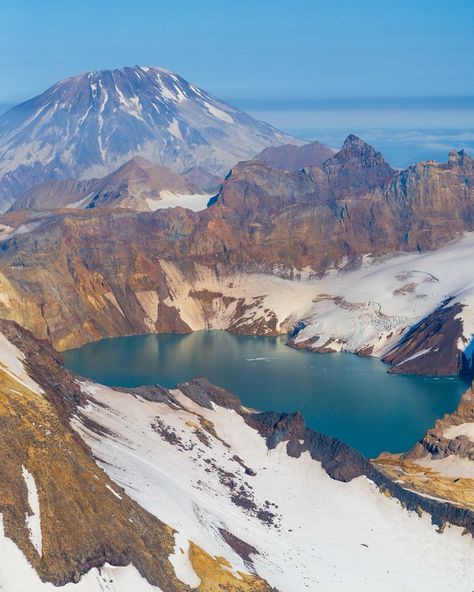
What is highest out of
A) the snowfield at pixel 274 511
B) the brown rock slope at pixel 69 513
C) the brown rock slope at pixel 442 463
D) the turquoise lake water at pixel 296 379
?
the brown rock slope at pixel 69 513

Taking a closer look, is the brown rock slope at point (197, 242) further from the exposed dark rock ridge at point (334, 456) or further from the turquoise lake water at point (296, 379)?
the exposed dark rock ridge at point (334, 456)

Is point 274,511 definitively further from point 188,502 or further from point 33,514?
point 33,514

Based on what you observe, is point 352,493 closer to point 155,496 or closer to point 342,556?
point 342,556

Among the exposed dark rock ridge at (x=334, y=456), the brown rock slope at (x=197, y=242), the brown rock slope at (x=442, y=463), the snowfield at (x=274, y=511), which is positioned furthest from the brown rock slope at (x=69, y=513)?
→ the brown rock slope at (x=197, y=242)

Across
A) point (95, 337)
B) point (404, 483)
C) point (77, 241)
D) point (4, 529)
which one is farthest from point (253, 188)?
point (4, 529)

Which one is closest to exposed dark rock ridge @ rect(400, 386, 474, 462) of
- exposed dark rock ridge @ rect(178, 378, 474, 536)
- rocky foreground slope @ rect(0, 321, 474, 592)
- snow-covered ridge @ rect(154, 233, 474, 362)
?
exposed dark rock ridge @ rect(178, 378, 474, 536)

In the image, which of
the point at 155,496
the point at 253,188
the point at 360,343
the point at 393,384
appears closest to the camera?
the point at 155,496
